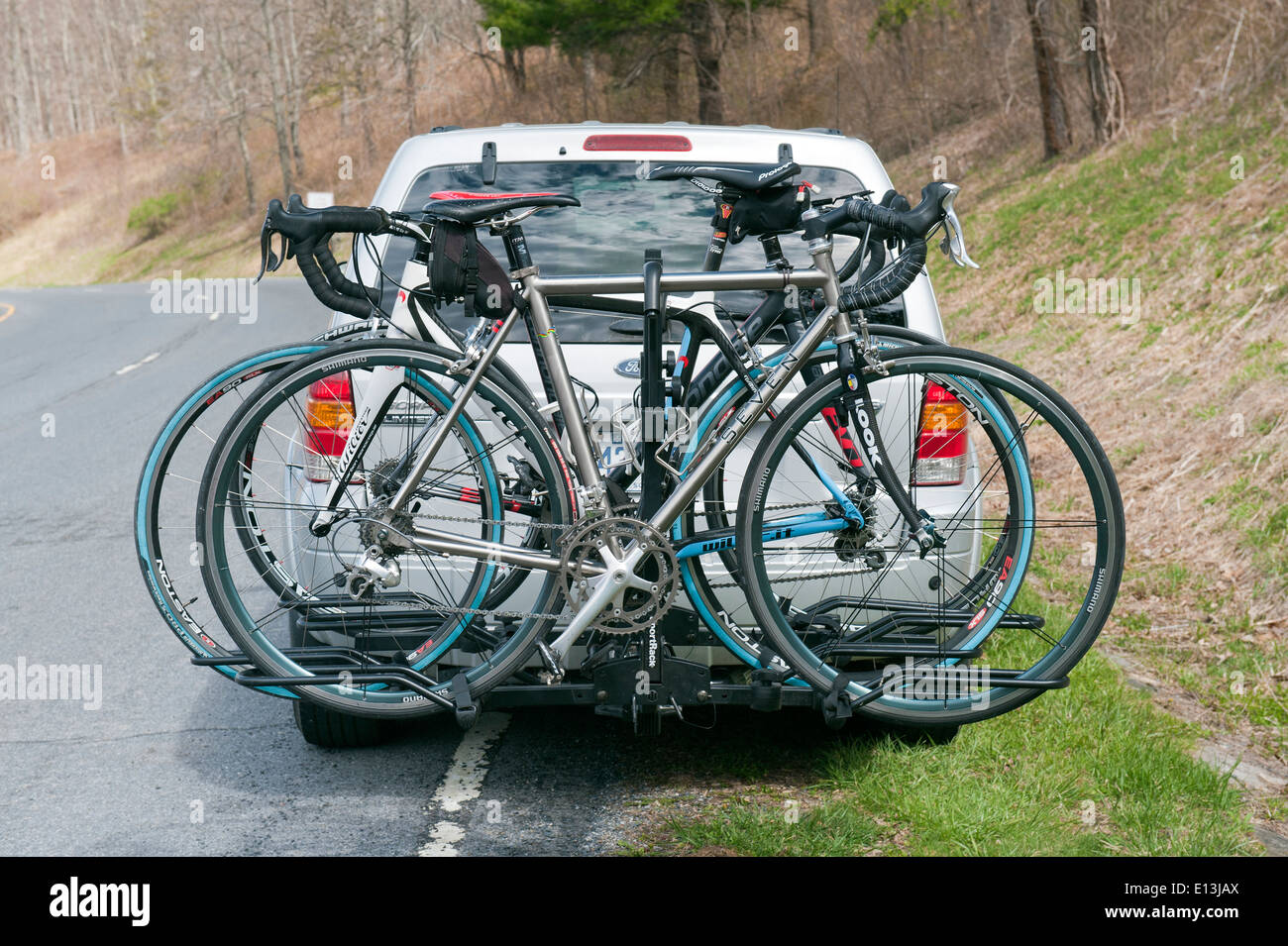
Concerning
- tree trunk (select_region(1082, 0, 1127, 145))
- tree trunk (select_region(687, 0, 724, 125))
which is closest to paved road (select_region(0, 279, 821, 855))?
tree trunk (select_region(1082, 0, 1127, 145))

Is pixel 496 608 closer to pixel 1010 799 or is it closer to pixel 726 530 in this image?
pixel 726 530

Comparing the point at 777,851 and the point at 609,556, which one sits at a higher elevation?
the point at 609,556

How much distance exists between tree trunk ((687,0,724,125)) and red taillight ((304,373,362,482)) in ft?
99.2

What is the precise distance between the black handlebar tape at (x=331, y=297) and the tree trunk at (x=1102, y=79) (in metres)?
15.8

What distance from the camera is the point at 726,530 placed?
3807 millimetres

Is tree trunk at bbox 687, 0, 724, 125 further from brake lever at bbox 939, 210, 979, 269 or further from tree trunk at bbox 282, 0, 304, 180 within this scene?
brake lever at bbox 939, 210, 979, 269

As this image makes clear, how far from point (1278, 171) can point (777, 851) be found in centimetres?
1055

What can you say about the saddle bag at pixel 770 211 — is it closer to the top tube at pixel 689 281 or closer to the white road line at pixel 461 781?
the top tube at pixel 689 281

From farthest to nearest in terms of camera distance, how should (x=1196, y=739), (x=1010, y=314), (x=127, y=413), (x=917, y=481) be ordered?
(x=1010, y=314), (x=127, y=413), (x=1196, y=739), (x=917, y=481)

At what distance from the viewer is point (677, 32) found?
33.2m

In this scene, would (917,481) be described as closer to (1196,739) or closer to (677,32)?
(1196,739)

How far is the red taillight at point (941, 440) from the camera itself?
4.07 metres

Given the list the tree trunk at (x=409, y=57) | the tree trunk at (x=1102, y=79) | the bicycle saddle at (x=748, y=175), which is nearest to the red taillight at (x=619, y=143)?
the bicycle saddle at (x=748, y=175)
